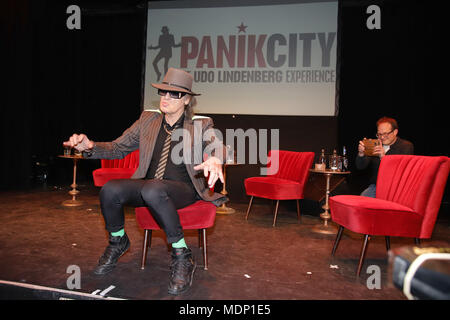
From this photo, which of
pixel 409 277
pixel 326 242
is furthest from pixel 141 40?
pixel 409 277

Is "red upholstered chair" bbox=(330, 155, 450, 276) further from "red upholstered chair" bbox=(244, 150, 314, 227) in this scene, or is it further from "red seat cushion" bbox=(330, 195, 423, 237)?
"red upholstered chair" bbox=(244, 150, 314, 227)

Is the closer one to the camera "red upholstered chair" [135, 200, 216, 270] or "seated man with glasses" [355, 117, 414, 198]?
"red upholstered chair" [135, 200, 216, 270]

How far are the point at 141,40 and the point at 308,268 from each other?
18.6ft

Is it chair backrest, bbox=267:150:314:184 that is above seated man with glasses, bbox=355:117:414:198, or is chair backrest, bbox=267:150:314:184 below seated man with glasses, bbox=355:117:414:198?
below

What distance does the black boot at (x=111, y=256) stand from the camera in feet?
6.40

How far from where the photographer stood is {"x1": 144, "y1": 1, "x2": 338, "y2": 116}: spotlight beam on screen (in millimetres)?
5023

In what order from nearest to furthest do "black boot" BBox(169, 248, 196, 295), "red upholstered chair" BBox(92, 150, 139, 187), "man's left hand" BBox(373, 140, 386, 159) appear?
"black boot" BBox(169, 248, 196, 295)
"man's left hand" BBox(373, 140, 386, 159)
"red upholstered chair" BBox(92, 150, 139, 187)

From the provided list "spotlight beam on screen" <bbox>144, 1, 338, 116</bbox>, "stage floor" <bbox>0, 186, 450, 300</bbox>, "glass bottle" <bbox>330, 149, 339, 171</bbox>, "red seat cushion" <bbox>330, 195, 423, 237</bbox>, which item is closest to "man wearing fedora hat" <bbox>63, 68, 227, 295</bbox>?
"stage floor" <bbox>0, 186, 450, 300</bbox>

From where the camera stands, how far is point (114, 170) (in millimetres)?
4051

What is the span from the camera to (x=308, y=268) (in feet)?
Result: 7.34

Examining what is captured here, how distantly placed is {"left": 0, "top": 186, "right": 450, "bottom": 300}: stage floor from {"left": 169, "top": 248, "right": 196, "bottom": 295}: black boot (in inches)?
1.8

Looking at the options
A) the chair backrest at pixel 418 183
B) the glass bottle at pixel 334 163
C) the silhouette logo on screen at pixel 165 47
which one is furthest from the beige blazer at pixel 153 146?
the silhouette logo on screen at pixel 165 47

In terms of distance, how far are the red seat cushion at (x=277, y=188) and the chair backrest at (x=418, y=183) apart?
3.77 ft

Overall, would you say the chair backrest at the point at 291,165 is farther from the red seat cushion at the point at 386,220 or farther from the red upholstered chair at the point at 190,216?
the red upholstered chair at the point at 190,216
